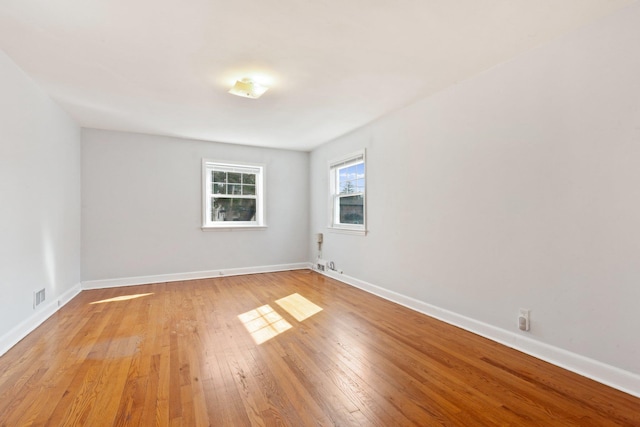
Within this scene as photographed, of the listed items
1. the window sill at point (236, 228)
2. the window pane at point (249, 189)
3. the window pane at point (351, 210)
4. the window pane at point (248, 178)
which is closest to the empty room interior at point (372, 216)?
the window pane at point (351, 210)

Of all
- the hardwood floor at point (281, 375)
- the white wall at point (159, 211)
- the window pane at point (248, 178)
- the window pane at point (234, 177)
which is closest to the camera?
the hardwood floor at point (281, 375)

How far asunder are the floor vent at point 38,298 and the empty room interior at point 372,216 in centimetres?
2

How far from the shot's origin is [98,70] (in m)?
2.72

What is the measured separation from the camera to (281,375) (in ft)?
6.82

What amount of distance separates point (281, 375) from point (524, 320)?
1.97 m

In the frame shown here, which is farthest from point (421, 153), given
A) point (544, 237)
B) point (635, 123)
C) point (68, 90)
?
point (68, 90)

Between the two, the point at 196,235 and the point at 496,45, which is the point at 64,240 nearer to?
the point at 196,235

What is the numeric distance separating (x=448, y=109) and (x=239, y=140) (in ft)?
11.4

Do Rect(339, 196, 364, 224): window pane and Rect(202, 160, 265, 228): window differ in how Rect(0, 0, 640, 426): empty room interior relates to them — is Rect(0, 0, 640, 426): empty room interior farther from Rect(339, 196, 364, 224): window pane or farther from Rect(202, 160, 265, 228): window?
Rect(202, 160, 265, 228): window

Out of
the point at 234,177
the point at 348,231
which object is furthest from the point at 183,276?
the point at 348,231

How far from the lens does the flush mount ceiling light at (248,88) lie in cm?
284

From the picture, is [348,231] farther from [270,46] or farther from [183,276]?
[270,46]

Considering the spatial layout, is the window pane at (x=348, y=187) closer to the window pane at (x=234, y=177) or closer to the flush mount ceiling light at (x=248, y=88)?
the window pane at (x=234, y=177)

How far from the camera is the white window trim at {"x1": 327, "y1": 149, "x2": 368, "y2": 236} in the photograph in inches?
175
